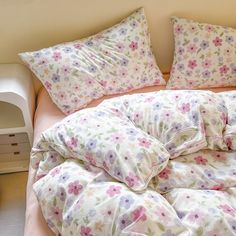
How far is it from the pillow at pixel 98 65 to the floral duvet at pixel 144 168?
0.98ft

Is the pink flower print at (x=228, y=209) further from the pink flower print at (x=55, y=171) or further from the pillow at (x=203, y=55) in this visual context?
the pillow at (x=203, y=55)

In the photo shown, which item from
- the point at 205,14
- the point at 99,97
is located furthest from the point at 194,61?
the point at 99,97

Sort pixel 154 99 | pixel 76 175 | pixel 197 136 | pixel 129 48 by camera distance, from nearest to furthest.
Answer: pixel 76 175, pixel 197 136, pixel 154 99, pixel 129 48

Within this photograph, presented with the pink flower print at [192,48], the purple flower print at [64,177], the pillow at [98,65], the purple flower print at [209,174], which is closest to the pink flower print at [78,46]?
the pillow at [98,65]

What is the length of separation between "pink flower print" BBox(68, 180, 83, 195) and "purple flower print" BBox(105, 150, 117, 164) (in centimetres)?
13

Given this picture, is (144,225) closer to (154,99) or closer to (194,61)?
(154,99)

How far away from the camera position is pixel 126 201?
1.05 metres

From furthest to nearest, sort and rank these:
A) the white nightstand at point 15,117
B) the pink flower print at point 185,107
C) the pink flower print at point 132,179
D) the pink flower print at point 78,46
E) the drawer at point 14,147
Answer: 1. the drawer at point 14,147
2. the pink flower print at point 78,46
3. the white nightstand at point 15,117
4. the pink flower print at point 185,107
5. the pink flower print at point 132,179

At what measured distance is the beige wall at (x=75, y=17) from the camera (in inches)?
70.3

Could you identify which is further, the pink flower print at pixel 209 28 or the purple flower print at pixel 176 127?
the pink flower print at pixel 209 28

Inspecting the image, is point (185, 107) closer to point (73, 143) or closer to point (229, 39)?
point (73, 143)

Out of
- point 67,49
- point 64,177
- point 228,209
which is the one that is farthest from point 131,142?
point 67,49

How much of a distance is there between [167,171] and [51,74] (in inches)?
30.8

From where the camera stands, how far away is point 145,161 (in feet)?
3.83
